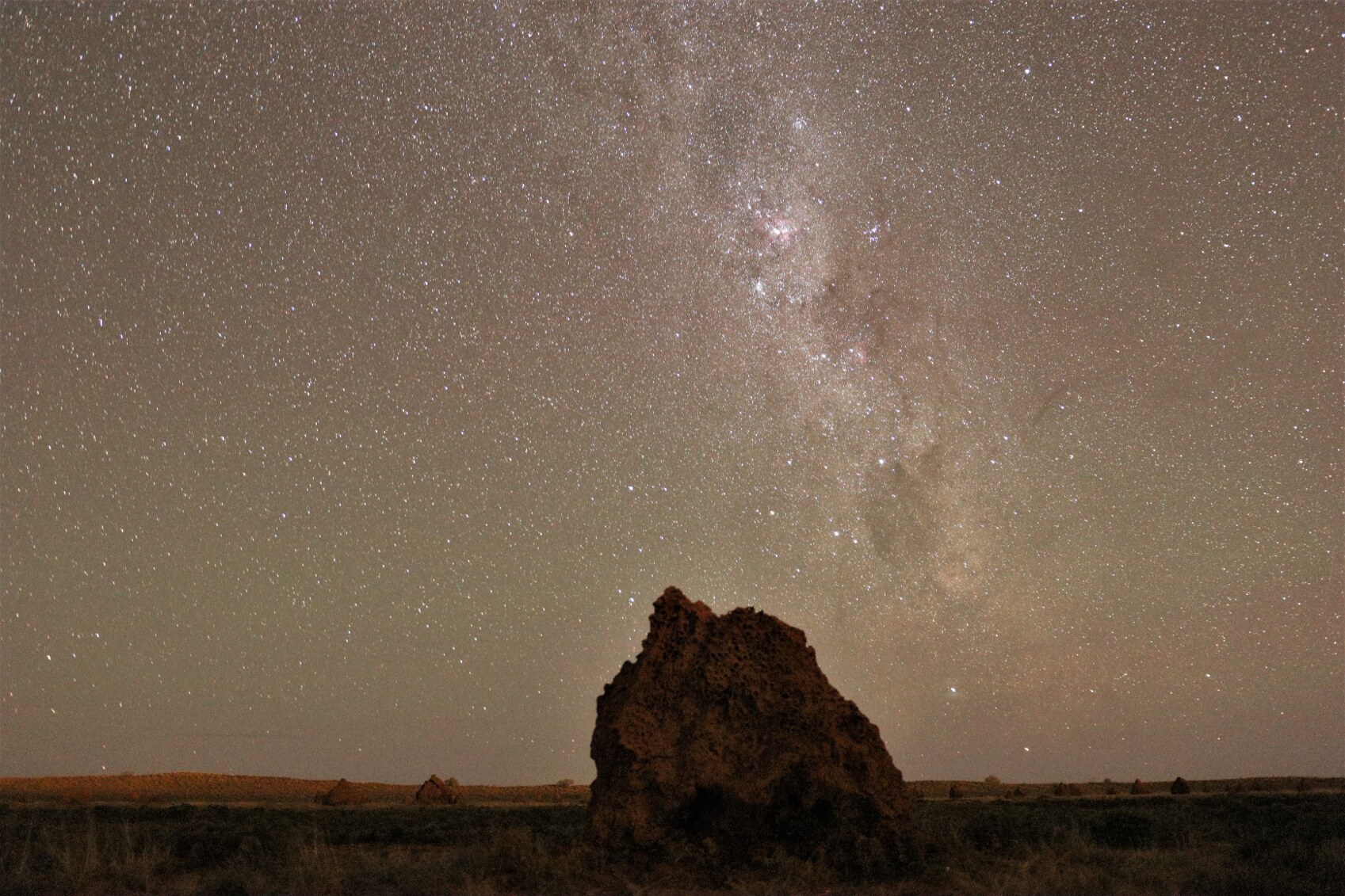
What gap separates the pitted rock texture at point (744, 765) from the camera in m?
10.9

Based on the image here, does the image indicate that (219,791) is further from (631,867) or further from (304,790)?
(631,867)

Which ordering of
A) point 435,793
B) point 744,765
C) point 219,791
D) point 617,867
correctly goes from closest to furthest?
point 617,867 < point 744,765 < point 435,793 < point 219,791

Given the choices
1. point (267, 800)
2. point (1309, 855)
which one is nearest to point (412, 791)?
point (267, 800)

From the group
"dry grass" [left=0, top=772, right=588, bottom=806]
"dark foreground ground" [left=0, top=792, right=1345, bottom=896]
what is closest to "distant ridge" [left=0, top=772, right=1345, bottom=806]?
"dry grass" [left=0, top=772, right=588, bottom=806]

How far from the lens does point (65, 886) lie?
10938 millimetres

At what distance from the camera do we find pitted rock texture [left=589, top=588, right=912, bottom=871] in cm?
1088

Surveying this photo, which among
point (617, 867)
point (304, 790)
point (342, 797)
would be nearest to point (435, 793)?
point (342, 797)

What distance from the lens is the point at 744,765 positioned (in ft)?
36.2

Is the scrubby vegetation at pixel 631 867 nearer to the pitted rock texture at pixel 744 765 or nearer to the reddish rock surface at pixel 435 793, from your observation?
the pitted rock texture at pixel 744 765

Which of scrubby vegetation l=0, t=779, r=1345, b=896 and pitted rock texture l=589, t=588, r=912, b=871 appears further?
pitted rock texture l=589, t=588, r=912, b=871

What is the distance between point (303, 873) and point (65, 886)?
2.52m

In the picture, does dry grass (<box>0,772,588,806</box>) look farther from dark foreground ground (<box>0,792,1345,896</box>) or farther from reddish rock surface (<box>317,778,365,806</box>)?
dark foreground ground (<box>0,792,1345,896</box>)

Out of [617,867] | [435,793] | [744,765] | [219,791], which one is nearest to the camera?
[617,867]

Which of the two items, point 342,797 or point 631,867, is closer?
point 631,867
